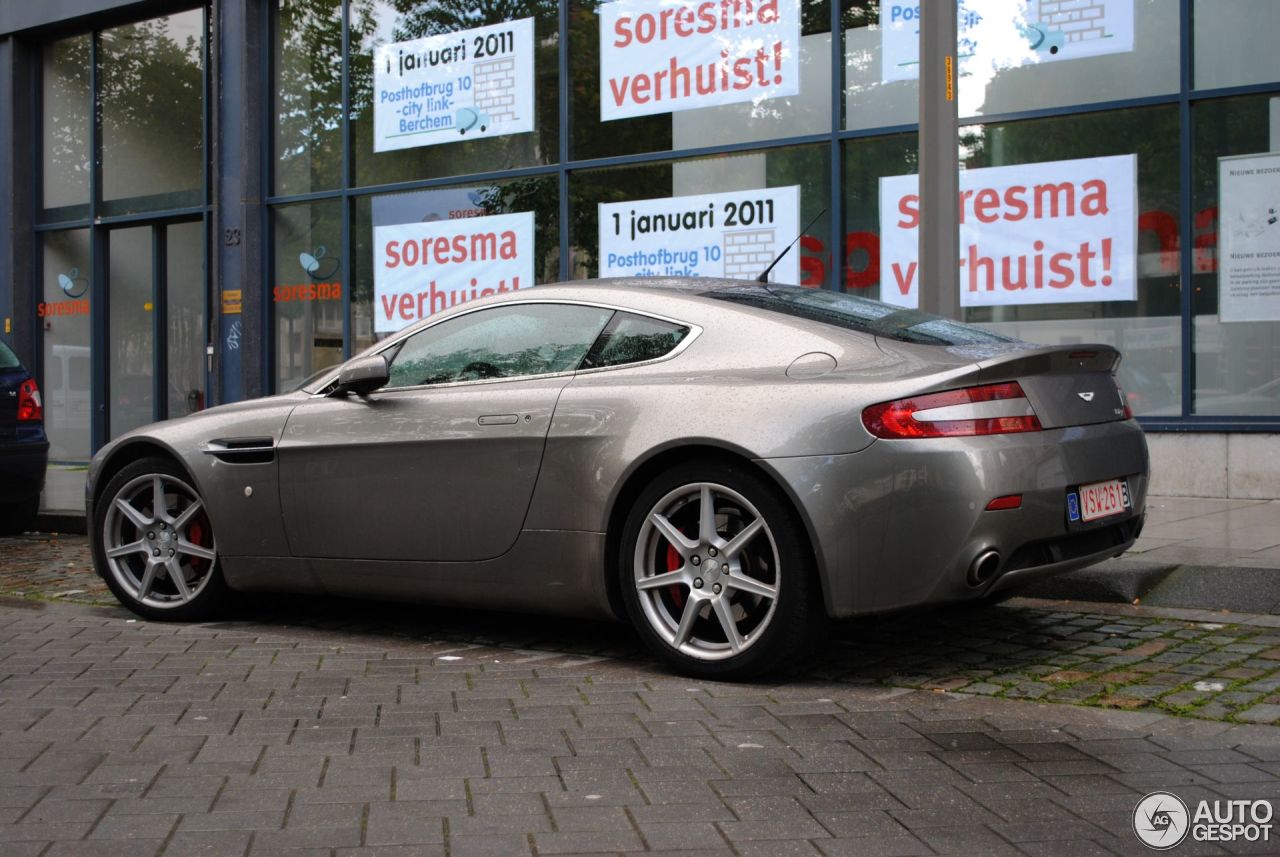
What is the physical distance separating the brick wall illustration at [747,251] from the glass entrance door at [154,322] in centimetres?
666

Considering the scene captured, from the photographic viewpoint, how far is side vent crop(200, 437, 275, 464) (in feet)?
18.3

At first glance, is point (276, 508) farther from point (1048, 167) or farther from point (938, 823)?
point (1048, 167)

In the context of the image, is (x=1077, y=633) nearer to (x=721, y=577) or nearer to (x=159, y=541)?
(x=721, y=577)

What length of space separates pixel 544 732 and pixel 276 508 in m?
2.14

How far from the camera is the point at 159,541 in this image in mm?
5945

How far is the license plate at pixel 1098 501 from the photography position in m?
4.41

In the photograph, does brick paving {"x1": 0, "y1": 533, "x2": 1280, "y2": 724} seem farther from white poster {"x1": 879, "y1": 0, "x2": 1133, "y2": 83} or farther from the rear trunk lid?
white poster {"x1": 879, "y1": 0, "x2": 1133, "y2": 83}

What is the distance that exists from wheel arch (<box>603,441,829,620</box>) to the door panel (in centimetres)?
36

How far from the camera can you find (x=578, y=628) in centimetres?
561

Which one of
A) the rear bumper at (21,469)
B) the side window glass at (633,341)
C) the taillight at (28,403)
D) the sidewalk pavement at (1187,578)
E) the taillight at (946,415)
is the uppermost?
the side window glass at (633,341)

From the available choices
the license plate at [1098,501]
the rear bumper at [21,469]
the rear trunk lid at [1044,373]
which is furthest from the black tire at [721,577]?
the rear bumper at [21,469]

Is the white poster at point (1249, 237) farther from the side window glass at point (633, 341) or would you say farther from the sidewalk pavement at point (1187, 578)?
the side window glass at point (633, 341)

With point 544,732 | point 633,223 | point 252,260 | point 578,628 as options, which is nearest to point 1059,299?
point 633,223

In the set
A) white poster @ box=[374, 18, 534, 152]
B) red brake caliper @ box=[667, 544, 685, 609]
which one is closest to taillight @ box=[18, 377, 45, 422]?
white poster @ box=[374, 18, 534, 152]
